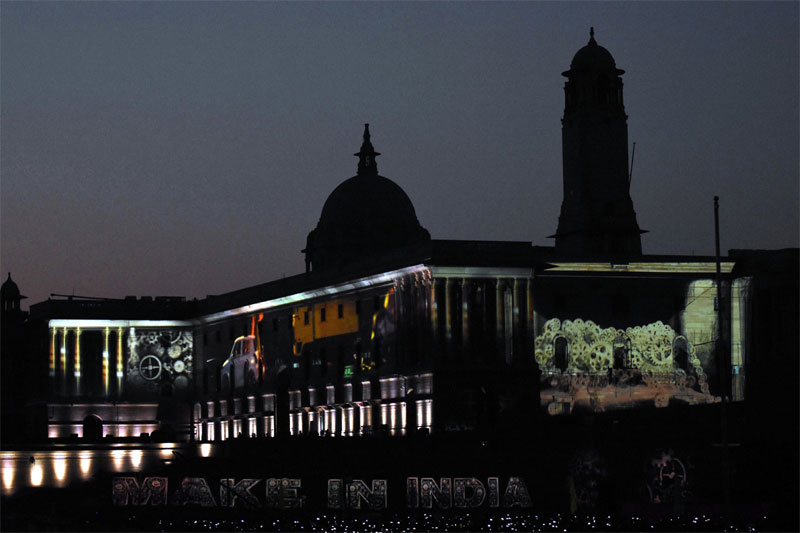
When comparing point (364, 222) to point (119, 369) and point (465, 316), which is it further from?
point (465, 316)

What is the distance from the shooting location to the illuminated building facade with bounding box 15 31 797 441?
117 m

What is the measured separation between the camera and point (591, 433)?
10344cm

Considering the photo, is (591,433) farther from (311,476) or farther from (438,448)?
(311,476)

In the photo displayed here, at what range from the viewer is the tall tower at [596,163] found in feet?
412

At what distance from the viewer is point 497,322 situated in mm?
117875

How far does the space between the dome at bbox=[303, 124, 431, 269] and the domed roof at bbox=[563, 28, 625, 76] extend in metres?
22.0

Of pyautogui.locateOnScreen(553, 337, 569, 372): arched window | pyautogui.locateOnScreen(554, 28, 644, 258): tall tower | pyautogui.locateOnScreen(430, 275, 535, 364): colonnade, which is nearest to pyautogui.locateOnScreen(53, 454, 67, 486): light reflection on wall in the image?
pyautogui.locateOnScreen(430, 275, 535, 364): colonnade

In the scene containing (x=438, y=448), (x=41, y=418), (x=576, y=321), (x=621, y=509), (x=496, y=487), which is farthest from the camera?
(x=41, y=418)

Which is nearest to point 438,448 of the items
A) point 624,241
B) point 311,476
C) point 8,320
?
point 311,476

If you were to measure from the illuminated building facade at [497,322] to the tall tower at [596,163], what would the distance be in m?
0.09

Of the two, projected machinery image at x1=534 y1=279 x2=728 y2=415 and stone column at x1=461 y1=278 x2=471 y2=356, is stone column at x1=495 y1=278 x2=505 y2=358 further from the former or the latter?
projected machinery image at x1=534 y1=279 x2=728 y2=415

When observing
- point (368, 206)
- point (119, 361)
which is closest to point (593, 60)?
point (368, 206)

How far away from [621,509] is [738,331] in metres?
35.4

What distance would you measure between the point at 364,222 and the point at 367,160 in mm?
6647
